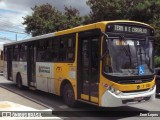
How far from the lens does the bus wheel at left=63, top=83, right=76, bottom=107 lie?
12305mm

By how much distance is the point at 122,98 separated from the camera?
1005 cm

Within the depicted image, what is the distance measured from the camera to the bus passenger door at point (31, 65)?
54.7ft

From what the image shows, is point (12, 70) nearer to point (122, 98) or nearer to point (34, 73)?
point (34, 73)

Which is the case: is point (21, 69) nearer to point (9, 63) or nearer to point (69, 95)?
point (9, 63)

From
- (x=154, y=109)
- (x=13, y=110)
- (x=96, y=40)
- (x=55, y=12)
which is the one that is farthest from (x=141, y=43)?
(x=55, y=12)

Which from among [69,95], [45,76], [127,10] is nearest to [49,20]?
[127,10]

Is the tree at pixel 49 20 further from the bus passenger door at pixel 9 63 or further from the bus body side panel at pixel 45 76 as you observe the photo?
the bus body side panel at pixel 45 76

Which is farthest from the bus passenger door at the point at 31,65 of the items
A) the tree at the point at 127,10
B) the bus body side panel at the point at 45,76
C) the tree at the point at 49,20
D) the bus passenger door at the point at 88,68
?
the tree at the point at 49,20

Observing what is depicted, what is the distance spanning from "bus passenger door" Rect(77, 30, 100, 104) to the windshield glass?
500 millimetres

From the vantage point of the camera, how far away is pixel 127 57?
34.3 ft

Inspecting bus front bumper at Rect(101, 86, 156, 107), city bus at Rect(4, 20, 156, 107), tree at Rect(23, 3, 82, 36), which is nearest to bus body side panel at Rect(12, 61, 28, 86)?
city bus at Rect(4, 20, 156, 107)

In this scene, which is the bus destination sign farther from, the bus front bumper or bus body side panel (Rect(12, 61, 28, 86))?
bus body side panel (Rect(12, 61, 28, 86))

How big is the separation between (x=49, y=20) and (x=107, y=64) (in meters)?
36.3

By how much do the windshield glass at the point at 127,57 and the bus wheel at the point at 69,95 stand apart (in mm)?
2549
